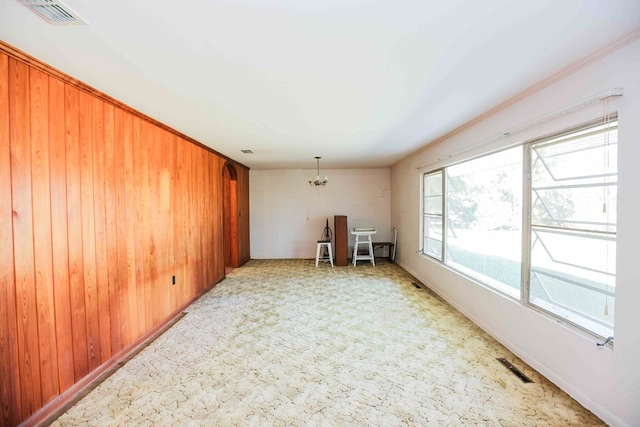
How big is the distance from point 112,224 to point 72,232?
39cm

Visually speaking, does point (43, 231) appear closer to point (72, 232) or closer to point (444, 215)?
point (72, 232)

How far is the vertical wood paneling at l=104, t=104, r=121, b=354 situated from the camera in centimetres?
224

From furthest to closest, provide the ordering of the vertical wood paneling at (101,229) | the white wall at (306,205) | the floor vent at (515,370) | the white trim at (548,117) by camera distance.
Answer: the white wall at (306,205) < the vertical wood paneling at (101,229) < the floor vent at (515,370) < the white trim at (548,117)

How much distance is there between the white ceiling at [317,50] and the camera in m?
1.25

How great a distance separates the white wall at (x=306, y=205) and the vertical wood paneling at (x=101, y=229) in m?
4.52

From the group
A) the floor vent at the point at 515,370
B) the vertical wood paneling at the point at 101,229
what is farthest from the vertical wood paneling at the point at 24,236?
the floor vent at the point at 515,370

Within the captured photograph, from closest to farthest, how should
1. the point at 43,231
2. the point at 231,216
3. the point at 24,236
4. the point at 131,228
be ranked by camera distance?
the point at 24,236 < the point at 43,231 < the point at 131,228 < the point at 231,216

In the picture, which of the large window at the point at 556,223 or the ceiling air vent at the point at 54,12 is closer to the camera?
the ceiling air vent at the point at 54,12

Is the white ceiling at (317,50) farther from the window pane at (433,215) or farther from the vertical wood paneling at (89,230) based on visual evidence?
the window pane at (433,215)

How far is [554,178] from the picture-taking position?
2090 millimetres

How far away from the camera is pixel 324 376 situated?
2094 mm

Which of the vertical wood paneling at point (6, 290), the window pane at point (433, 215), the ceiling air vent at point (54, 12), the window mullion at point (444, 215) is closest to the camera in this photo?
the ceiling air vent at point (54, 12)

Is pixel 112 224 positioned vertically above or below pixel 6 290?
above

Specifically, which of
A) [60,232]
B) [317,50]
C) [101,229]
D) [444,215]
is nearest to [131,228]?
[101,229]
